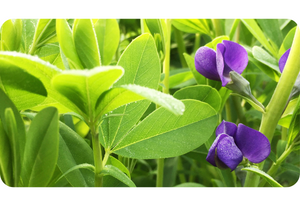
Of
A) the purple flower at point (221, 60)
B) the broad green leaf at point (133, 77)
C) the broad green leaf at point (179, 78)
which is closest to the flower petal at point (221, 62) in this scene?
the purple flower at point (221, 60)

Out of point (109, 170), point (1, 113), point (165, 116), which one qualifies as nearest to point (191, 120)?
point (165, 116)

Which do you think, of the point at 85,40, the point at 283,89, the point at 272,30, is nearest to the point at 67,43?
the point at 85,40

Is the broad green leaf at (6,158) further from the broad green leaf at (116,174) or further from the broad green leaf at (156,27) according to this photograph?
the broad green leaf at (156,27)

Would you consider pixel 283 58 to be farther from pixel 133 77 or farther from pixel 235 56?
pixel 133 77

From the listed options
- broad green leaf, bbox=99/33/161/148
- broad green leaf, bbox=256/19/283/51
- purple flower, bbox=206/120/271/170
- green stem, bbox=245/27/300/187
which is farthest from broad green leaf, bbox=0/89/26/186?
broad green leaf, bbox=256/19/283/51

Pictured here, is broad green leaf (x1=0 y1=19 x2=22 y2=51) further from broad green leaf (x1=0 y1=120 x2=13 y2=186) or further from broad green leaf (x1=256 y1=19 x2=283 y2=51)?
broad green leaf (x1=256 y1=19 x2=283 y2=51)

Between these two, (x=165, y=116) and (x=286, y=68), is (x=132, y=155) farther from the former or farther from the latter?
(x=286, y=68)
